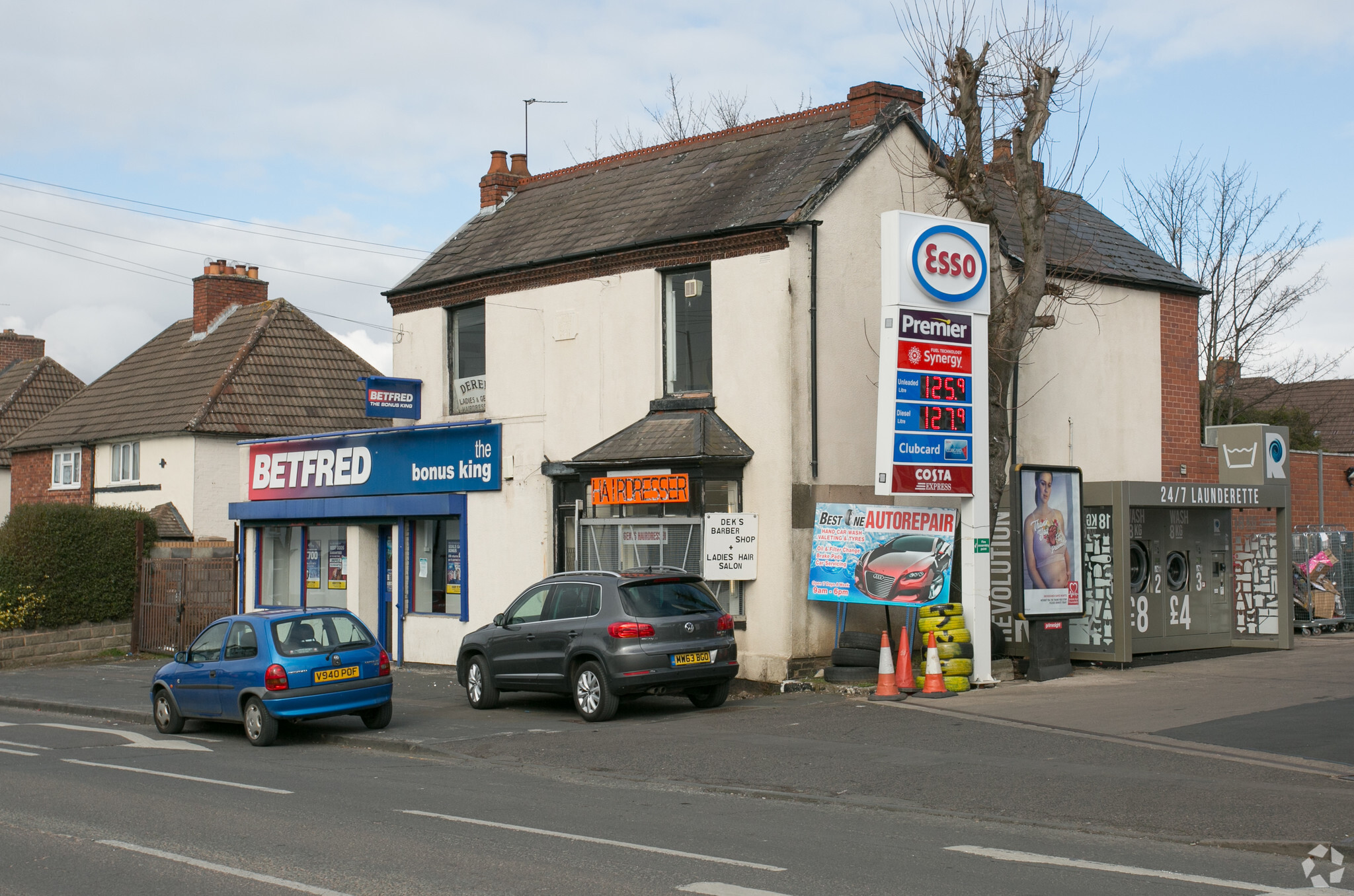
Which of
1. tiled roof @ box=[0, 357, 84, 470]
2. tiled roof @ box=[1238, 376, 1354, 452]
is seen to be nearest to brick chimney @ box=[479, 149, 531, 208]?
tiled roof @ box=[0, 357, 84, 470]

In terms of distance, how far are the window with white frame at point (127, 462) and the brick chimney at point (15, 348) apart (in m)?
18.5

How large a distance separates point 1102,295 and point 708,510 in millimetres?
8219

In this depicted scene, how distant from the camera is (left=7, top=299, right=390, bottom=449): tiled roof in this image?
30.5 meters

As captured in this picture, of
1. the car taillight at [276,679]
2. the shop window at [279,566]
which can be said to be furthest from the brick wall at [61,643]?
the car taillight at [276,679]

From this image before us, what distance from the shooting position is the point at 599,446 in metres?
18.6

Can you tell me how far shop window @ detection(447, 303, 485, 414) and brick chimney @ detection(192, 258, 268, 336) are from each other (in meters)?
14.2

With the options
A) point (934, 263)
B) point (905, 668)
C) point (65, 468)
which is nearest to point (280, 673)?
point (905, 668)

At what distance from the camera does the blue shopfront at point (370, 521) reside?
2152 centimetres

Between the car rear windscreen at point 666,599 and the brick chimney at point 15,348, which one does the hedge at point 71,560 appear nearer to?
the car rear windscreen at point 666,599

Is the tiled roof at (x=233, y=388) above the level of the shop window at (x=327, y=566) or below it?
above

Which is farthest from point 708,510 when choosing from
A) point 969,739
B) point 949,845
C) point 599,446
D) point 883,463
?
point 949,845

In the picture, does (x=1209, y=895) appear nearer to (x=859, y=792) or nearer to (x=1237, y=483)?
(x=859, y=792)

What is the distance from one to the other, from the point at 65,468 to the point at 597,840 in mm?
30394

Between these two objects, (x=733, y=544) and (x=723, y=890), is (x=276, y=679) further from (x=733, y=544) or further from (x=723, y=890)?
(x=723, y=890)
